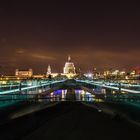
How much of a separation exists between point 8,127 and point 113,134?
15.0 ft

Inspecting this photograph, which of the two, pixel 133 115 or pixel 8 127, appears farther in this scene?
pixel 133 115

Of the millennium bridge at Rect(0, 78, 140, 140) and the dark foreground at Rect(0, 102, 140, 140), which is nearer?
the dark foreground at Rect(0, 102, 140, 140)

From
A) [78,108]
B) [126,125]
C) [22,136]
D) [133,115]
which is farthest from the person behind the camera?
[78,108]

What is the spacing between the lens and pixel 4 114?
1844 centimetres

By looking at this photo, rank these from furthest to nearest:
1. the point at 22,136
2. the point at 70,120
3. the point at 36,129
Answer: the point at 70,120 → the point at 36,129 → the point at 22,136

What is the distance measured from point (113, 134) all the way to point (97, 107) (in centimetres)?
1119

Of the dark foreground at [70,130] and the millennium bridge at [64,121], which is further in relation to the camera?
the millennium bridge at [64,121]

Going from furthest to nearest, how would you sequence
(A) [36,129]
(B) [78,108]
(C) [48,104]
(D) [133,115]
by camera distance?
1. (C) [48,104]
2. (B) [78,108]
3. (D) [133,115]
4. (A) [36,129]

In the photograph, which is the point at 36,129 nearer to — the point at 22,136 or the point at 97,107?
the point at 22,136

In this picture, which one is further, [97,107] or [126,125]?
[97,107]

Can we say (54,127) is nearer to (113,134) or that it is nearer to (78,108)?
(113,134)

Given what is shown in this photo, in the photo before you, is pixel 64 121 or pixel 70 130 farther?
pixel 64 121

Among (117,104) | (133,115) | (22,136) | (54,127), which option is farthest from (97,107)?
(22,136)

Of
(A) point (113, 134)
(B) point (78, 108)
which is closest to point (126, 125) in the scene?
(A) point (113, 134)
